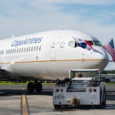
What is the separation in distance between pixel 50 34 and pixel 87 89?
29.6ft

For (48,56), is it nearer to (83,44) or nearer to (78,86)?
(83,44)

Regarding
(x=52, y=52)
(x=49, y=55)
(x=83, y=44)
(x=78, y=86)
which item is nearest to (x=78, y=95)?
(x=78, y=86)

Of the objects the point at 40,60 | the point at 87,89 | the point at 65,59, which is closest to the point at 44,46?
the point at 40,60

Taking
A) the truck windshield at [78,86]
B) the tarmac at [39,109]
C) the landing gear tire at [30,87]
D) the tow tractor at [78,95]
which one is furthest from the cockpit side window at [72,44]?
the landing gear tire at [30,87]

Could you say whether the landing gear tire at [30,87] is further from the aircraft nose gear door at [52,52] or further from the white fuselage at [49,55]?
the aircraft nose gear door at [52,52]

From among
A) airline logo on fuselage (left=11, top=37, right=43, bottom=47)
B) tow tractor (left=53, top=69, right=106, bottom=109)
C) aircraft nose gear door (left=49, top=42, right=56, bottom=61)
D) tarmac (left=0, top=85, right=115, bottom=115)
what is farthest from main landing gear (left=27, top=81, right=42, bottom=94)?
tow tractor (left=53, top=69, right=106, bottom=109)

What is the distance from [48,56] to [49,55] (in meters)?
0.13

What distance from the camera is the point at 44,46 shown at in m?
23.2

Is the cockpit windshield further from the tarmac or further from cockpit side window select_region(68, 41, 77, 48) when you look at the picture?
the tarmac

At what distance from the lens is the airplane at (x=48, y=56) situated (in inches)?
805

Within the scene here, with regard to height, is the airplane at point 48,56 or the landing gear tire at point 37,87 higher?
the airplane at point 48,56

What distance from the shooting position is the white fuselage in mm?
20406

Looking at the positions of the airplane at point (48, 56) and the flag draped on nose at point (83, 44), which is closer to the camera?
the airplane at point (48, 56)

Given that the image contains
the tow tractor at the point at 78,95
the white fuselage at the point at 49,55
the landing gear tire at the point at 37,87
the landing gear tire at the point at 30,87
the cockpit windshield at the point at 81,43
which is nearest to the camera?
the tow tractor at the point at 78,95
